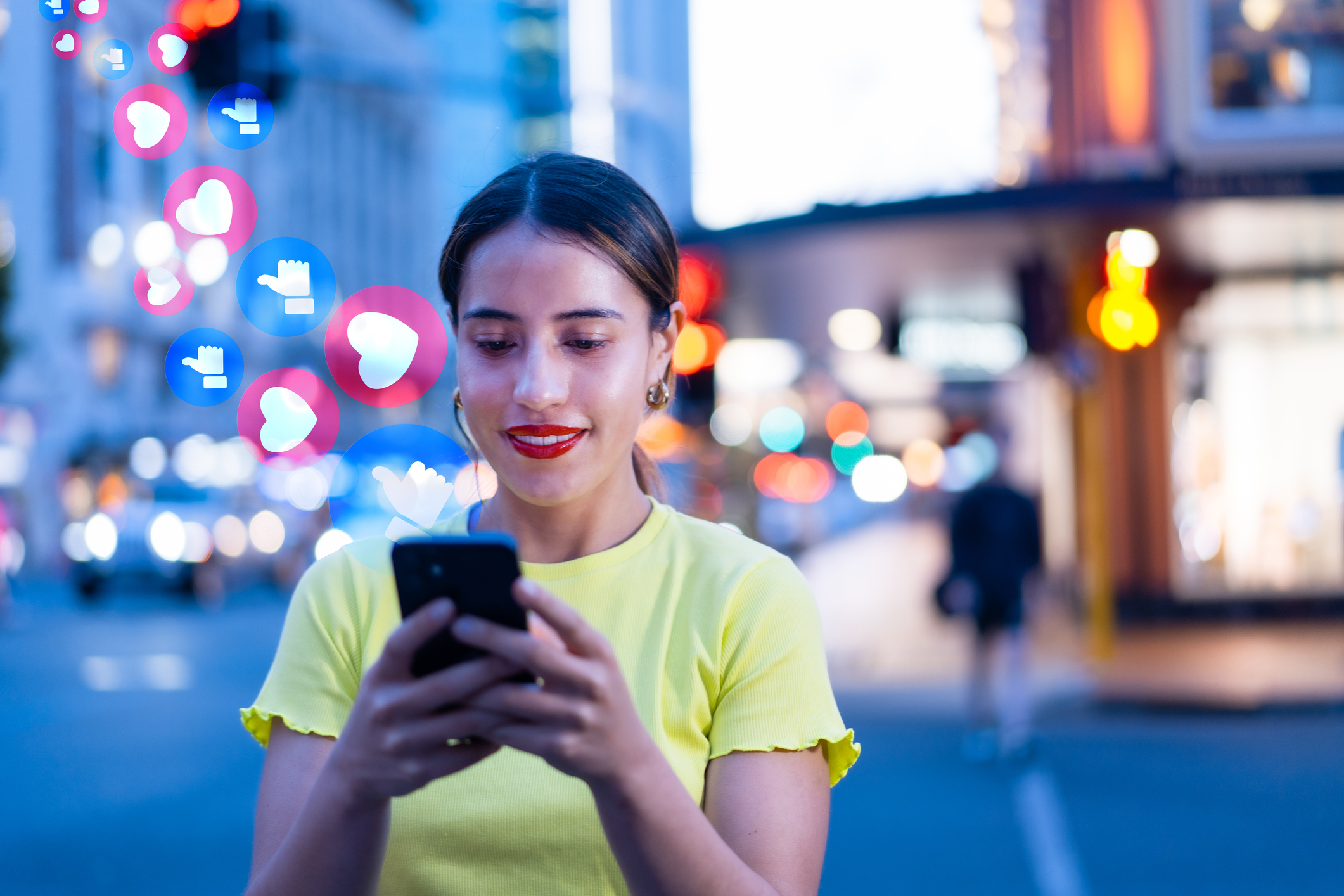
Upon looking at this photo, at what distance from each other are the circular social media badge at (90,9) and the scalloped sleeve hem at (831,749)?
2242 millimetres

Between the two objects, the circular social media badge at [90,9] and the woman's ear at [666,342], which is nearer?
the woman's ear at [666,342]

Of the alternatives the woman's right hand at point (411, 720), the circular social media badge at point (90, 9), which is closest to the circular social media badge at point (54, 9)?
the circular social media badge at point (90, 9)

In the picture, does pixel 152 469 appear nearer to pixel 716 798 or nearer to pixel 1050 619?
pixel 1050 619

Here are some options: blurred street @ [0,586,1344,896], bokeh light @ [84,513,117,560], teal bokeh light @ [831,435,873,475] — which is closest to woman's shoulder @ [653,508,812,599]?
blurred street @ [0,586,1344,896]

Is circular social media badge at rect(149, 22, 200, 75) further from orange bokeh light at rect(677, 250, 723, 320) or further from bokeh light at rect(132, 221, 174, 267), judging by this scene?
orange bokeh light at rect(677, 250, 723, 320)

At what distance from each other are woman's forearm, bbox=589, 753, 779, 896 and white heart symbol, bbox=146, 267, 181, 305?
2384 millimetres

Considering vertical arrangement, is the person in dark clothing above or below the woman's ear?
below

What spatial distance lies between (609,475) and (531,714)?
0.58m

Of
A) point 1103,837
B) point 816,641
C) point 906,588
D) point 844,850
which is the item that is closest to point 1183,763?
point 1103,837

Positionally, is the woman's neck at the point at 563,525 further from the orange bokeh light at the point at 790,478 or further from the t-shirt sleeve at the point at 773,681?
the orange bokeh light at the point at 790,478

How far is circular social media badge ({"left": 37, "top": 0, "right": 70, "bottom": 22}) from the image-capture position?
2812mm

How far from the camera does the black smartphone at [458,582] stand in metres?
1.18

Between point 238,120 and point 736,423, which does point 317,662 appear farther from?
point 736,423

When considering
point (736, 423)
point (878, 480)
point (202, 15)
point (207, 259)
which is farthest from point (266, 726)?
point (878, 480)
